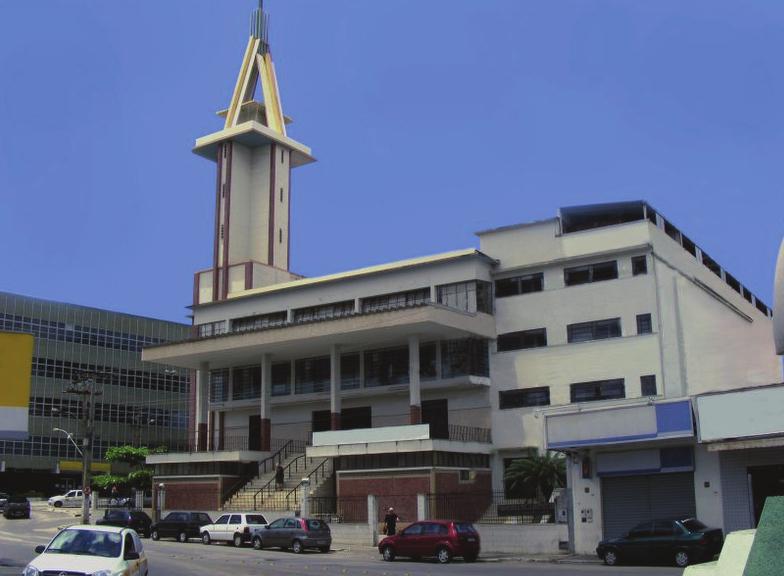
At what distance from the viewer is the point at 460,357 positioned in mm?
45656

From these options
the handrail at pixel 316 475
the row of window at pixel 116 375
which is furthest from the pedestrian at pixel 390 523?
the row of window at pixel 116 375

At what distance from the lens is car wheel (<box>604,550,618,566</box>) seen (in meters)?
27.4

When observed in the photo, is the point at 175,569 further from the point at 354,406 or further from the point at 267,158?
the point at 267,158

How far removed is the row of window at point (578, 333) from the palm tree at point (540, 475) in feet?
22.4

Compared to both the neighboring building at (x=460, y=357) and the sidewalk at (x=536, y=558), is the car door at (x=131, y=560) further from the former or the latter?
the neighboring building at (x=460, y=357)

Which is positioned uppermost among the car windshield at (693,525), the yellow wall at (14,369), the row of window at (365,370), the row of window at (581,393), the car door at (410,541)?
the row of window at (365,370)

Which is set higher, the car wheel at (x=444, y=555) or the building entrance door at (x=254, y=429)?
the building entrance door at (x=254, y=429)

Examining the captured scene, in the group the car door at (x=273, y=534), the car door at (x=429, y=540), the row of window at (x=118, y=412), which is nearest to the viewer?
the car door at (x=429, y=540)

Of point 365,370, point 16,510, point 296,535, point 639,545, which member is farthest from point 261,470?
point 639,545

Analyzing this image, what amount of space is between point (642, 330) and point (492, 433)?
28.7 ft

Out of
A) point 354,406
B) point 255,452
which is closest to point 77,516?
point 255,452

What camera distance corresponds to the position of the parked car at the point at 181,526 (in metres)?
40.8

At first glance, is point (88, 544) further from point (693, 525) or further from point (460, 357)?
point (460, 357)

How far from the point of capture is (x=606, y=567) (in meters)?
26.5
